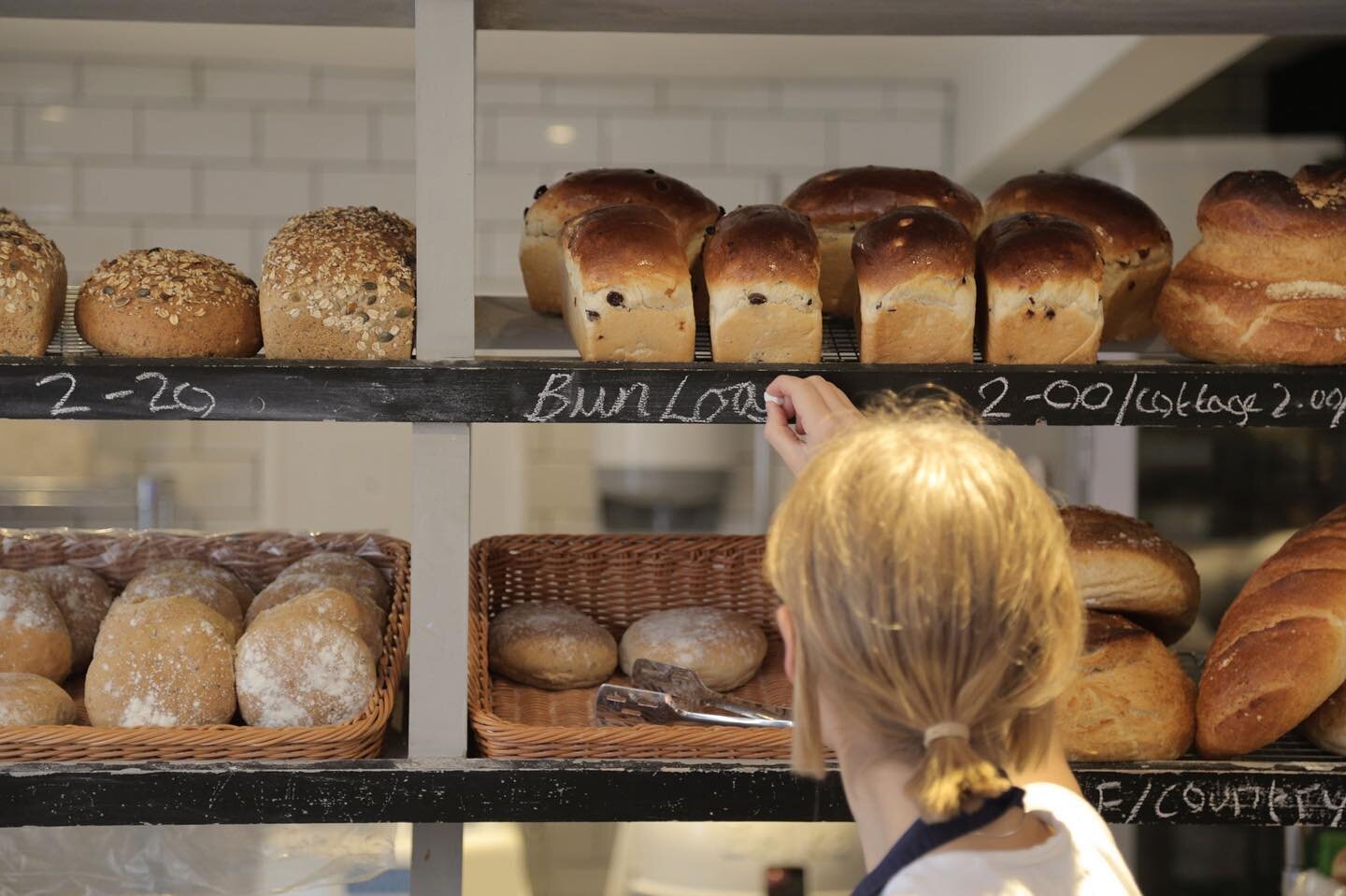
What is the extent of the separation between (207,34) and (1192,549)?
2.89 m

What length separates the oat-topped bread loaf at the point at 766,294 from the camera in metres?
1.46

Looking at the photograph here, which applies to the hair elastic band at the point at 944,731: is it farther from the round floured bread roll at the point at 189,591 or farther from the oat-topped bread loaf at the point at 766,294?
the round floured bread roll at the point at 189,591

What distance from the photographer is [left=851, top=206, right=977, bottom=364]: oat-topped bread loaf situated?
1461 mm

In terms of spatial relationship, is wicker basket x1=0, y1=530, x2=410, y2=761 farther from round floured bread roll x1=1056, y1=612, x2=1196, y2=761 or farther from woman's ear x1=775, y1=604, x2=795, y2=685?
round floured bread roll x1=1056, y1=612, x2=1196, y2=761

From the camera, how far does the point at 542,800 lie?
1.38 meters

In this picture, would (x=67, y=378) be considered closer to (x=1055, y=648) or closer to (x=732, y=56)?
(x=1055, y=648)

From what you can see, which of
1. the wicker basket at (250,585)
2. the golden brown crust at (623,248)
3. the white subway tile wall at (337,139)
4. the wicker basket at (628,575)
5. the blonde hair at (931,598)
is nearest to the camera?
the blonde hair at (931,598)

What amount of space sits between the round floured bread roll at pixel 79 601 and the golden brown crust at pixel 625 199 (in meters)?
0.81

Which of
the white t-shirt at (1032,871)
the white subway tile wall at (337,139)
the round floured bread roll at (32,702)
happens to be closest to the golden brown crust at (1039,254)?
the white t-shirt at (1032,871)

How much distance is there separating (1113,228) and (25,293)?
138cm

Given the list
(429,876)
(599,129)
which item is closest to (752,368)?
(429,876)

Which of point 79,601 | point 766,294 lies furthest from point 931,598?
point 79,601

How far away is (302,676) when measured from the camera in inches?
57.2

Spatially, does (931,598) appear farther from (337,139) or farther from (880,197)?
(337,139)
